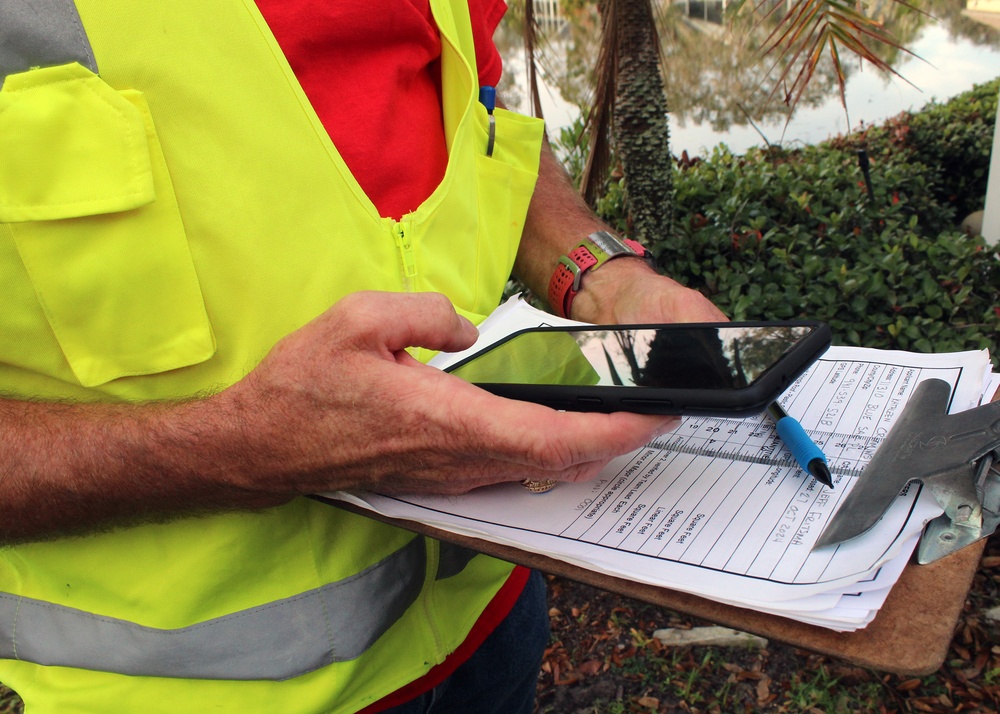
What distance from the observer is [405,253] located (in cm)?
106

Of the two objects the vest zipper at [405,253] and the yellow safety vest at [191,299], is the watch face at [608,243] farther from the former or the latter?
the vest zipper at [405,253]

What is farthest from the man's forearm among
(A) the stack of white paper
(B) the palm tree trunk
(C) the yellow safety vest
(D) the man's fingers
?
(B) the palm tree trunk

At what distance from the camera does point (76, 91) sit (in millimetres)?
811

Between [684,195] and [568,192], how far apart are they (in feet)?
7.72

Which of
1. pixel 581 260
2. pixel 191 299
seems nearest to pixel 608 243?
pixel 581 260

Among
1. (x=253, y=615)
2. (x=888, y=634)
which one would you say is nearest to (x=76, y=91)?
(x=253, y=615)

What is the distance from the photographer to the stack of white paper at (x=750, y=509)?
654mm

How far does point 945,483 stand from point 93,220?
3.10ft

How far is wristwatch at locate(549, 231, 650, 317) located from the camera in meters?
1.40

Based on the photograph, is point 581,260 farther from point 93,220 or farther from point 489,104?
point 93,220

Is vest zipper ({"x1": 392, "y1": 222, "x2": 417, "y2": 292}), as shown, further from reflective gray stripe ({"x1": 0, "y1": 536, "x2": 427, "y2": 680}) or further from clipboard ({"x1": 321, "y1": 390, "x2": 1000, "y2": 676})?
clipboard ({"x1": 321, "y1": 390, "x2": 1000, "y2": 676})

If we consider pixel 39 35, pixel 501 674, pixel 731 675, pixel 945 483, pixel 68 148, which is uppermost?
pixel 39 35

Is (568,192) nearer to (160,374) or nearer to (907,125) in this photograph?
(160,374)

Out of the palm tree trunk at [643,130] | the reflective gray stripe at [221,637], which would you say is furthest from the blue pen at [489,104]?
the palm tree trunk at [643,130]
